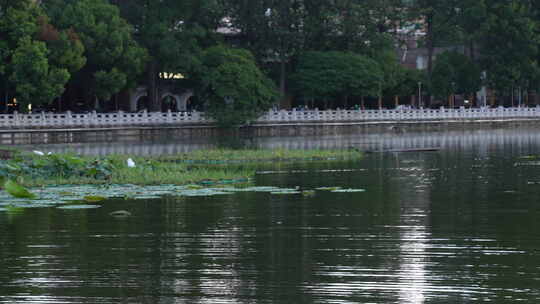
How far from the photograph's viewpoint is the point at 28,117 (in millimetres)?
59000

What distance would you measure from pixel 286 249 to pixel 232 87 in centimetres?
4778

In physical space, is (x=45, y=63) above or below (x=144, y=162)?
above

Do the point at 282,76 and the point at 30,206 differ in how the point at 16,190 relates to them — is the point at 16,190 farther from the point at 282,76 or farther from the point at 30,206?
the point at 282,76

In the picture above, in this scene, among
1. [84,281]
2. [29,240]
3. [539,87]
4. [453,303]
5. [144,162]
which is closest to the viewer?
[453,303]

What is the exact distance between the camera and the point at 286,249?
15.1 meters

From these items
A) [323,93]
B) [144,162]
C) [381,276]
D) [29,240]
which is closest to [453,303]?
[381,276]

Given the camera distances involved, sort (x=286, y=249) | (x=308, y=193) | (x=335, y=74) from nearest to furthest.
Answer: (x=286, y=249), (x=308, y=193), (x=335, y=74)

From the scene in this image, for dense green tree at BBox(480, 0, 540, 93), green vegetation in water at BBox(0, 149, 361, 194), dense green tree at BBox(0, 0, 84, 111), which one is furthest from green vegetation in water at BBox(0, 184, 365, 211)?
dense green tree at BBox(480, 0, 540, 93)

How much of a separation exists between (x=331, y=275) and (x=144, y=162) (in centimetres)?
1836

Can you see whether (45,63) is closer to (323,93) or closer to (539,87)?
(323,93)

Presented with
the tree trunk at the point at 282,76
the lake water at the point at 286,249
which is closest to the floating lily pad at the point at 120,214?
the lake water at the point at 286,249

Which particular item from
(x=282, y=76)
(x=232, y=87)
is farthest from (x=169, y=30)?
(x=282, y=76)

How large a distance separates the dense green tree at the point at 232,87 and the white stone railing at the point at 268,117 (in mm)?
1541

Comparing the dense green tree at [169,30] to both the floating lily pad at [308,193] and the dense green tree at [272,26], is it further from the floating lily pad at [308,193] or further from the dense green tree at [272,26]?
the floating lily pad at [308,193]
